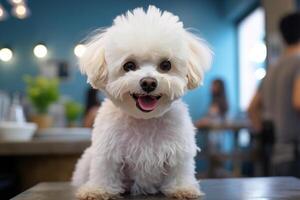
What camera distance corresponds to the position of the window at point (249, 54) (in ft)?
19.5

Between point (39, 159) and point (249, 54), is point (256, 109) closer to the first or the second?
point (39, 159)

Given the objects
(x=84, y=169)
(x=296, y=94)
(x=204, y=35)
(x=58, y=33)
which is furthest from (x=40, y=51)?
(x=84, y=169)

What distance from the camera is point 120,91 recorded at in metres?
0.95

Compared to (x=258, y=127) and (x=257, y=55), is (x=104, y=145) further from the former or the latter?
(x=257, y=55)

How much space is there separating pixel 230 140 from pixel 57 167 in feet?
14.3

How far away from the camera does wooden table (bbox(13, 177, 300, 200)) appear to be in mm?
1042

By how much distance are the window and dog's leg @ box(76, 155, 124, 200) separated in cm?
498

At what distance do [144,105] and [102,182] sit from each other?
203mm

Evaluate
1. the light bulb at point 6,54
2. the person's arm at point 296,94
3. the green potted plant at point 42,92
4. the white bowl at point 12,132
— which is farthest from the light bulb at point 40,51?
the person's arm at point 296,94

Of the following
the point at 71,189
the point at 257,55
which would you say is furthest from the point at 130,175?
the point at 257,55

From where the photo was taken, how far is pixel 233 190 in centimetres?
114

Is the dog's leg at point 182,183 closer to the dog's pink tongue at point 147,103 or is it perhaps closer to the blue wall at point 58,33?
the dog's pink tongue at point 147,103

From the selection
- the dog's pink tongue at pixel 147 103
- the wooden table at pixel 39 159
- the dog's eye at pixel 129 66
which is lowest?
the wooden table at pixel 39 159

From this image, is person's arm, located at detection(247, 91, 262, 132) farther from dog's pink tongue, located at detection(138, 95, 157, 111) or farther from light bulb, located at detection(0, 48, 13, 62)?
light bulb, located at detection(0, 48, 13, 62)
